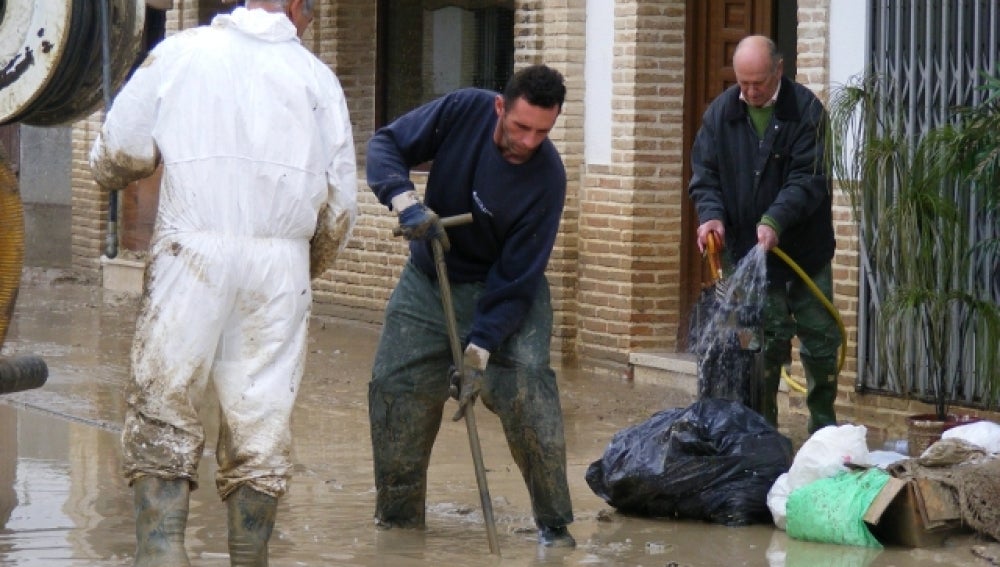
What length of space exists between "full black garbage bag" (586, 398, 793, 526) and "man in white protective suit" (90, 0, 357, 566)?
1986mm

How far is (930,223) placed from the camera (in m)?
8.30

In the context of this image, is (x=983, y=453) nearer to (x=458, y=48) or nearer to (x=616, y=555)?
(x=616, y=555)

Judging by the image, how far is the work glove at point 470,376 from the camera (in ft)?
21.8

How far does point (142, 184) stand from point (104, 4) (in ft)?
31.8

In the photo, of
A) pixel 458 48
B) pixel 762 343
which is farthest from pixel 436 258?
pixel 458 48

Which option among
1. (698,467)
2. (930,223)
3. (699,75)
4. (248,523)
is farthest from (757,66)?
(248,523)

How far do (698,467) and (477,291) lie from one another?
1.11m

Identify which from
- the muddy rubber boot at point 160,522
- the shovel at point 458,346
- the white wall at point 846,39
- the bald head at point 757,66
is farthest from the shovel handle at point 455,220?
the white wall at point 846,39

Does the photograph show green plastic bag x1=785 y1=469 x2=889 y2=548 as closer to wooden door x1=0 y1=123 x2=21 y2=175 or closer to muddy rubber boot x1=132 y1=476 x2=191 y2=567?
muddy rubber boot x1=132 y1=476 x2=191 y2=567

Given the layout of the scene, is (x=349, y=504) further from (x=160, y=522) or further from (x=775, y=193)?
(x=775, y=193)

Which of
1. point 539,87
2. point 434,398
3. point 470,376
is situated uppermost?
point 539,87

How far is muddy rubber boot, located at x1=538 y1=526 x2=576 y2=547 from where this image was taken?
684cm

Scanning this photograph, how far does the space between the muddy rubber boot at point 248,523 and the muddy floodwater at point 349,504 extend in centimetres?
54

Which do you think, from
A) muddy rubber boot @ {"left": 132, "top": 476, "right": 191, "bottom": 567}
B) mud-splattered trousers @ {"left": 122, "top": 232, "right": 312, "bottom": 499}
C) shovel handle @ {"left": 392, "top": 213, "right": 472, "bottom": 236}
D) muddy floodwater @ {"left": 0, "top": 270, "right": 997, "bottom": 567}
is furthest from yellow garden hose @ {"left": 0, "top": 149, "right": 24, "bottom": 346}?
muddy rubber boot @ {"left": 132, "top": 476, "right": 191, "bottom": 567}
